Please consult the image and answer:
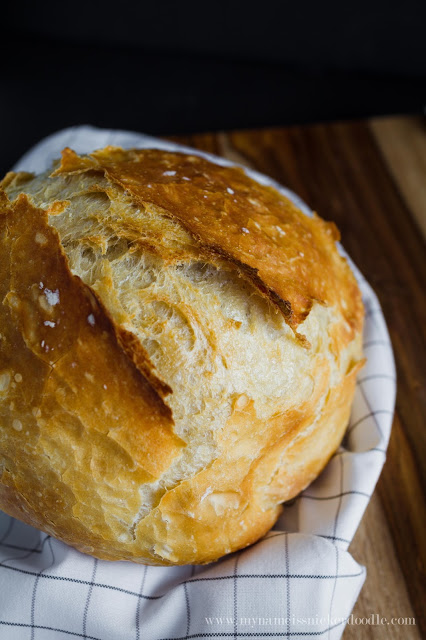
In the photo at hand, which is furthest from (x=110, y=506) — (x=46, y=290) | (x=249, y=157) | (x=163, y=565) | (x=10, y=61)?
(x=10, y=61)

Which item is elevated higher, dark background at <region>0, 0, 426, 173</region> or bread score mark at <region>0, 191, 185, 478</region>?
dark background at <region>0, 0, 426, 173</region>

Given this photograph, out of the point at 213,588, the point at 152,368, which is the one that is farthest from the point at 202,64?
the point at 213,588

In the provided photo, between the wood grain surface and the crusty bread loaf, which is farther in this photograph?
the wood grain surface

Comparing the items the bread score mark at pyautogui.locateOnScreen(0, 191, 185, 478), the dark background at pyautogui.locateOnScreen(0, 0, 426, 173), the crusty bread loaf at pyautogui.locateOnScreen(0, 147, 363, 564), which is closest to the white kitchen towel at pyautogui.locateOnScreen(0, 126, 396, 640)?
the crusty bread loaf at pyautogui.locateOnScreen(0, 147, 363, 564)

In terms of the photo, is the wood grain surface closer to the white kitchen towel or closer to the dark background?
the white kitchen towel

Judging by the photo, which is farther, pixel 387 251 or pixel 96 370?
pixel 387 251

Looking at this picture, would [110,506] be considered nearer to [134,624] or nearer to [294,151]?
[134,624]

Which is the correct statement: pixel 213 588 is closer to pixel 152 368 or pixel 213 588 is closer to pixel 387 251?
pixel 152 368
